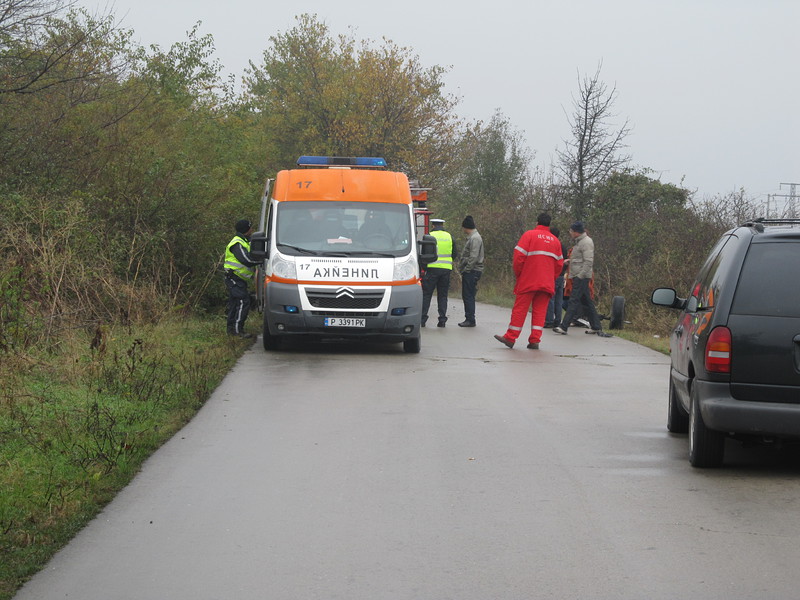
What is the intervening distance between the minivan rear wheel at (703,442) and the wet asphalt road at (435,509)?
0.15 metres

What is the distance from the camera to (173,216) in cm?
1981

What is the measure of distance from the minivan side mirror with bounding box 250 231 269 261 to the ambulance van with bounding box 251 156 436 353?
14mm

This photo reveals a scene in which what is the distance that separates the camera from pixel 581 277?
19062mm

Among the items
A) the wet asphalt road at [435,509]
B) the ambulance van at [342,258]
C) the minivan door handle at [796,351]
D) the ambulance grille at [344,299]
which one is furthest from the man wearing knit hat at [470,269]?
the minivan door handle at [796,351]

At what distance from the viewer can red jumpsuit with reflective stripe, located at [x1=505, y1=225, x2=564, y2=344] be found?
16.1m

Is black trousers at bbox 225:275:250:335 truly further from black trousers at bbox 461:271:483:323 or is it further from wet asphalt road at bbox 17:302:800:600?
wet asphalt road at bbox 17:302:800:600

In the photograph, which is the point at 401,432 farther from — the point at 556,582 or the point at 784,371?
the point at 556,582

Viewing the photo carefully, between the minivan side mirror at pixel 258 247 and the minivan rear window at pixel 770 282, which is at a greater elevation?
the minivan rear window at pixel 770 282

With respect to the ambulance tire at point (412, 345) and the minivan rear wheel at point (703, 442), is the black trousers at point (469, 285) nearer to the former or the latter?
the ambulance tire at point (412, 345)

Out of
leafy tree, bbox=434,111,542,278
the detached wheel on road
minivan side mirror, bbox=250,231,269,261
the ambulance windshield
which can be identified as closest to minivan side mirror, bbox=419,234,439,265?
the ambulance windshield

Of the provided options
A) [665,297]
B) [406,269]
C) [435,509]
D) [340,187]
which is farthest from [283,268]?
[435,509]

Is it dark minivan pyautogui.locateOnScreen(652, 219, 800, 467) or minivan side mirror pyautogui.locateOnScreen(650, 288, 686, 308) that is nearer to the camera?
dark minivan pyautogui.locateOnScreen(652, 219, 800, 467)

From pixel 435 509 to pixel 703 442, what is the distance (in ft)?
7.00

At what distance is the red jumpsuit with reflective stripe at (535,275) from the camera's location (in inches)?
634
